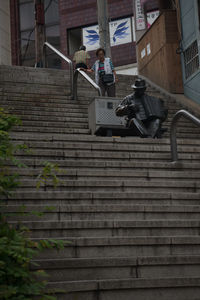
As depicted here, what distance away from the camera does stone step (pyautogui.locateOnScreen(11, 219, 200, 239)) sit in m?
5.09

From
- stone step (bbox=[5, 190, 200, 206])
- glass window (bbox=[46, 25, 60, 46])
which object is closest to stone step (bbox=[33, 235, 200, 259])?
stone step (bbox=[5, 190, 200, 206])

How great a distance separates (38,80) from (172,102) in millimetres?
3372

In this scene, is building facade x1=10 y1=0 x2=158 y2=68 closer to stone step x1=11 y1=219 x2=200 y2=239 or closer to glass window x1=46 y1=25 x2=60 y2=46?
glass window x1=46 y1=25 x2=60 y2=46

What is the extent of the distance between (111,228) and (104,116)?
5.04 meters

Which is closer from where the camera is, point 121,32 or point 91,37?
point 121,32

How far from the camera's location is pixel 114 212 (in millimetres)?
5664

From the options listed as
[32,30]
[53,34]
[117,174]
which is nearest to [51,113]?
[117,174]

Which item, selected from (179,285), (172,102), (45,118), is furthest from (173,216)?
(172,102)

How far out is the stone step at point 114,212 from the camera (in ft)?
18.0

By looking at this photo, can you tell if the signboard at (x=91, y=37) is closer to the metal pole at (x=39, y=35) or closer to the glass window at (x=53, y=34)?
the glass window at (x=53, y=34)

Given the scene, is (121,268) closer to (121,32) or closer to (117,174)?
(117,174)

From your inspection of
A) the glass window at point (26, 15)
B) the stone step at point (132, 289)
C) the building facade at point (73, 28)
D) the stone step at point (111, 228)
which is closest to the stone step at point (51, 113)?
the stone step at point (111, 228)

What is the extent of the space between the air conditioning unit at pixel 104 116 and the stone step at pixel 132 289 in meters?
5.87

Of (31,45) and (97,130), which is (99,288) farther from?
(31,45)
